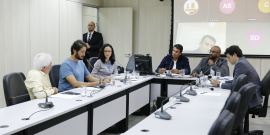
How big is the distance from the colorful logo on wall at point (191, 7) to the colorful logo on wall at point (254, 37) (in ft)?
4.16

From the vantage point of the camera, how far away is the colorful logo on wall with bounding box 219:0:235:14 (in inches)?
234

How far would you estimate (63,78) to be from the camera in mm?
3576

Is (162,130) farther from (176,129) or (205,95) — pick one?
(205,95)

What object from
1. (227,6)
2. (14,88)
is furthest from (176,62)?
(14,88)

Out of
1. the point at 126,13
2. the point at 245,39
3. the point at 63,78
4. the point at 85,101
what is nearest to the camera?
the point at 85,101

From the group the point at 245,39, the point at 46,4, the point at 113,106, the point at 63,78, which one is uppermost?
the point at 46,4

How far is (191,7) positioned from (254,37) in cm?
149

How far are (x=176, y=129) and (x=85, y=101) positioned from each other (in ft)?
3.50

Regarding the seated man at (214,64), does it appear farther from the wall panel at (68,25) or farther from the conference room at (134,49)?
the wall panel at (68,25)

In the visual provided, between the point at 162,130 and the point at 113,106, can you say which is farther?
the point at 113,106

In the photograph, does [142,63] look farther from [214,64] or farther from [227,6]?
[227,6]

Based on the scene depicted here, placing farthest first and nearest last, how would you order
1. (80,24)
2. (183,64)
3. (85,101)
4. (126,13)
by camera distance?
(126,13)
(80,24)
(183,64)
(85,101)

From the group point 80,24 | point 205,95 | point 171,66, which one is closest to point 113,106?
point 205,95

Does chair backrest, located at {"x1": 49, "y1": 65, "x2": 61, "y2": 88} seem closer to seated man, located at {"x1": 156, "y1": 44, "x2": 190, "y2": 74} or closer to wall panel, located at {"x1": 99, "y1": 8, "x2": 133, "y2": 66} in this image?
seated man, located at {"x1": 156, "y1": 44, "x2": 190, "y2": 74}
